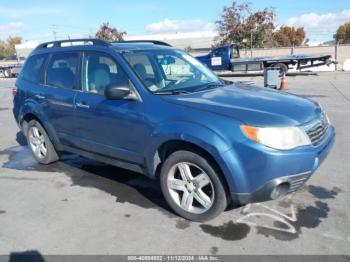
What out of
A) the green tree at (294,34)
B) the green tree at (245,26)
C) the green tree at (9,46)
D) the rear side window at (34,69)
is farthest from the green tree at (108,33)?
the green tree at (9,46)

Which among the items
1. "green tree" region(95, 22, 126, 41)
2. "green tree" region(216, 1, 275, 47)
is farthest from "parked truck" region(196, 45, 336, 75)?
"green tree" region(95, 22, 126, 41)

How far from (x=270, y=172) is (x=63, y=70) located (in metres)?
3.29

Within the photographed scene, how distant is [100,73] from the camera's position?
4723mm

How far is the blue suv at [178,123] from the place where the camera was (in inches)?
136

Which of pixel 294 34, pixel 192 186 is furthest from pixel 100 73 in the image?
pixel 294 34

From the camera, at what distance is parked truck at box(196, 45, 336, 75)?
20.5 meters

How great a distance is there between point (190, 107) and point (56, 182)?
253cm

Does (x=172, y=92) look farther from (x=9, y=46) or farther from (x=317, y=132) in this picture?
(x=9, y=46)

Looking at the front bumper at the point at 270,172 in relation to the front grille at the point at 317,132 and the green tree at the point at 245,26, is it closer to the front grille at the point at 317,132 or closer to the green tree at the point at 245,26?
the front grille at the point at 317,132

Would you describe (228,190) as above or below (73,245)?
above

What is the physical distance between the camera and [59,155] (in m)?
6.07

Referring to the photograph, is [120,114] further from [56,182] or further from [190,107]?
[56,182]

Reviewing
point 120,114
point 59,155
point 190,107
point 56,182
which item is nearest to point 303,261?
point 190,107

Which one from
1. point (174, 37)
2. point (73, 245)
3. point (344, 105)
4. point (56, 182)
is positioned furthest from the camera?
point (174, 37)
